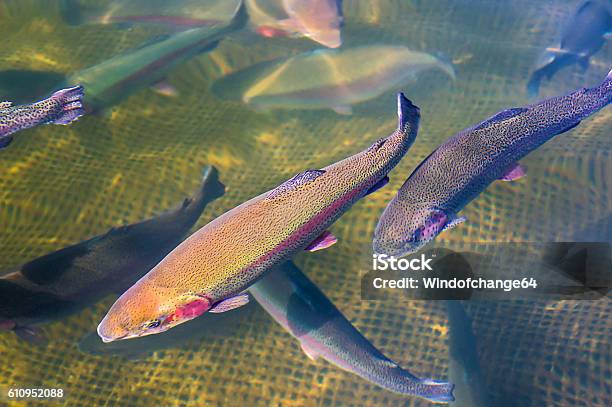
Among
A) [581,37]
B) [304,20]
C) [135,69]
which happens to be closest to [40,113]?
[135,69]

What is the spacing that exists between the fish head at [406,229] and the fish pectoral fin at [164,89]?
99.1 inches

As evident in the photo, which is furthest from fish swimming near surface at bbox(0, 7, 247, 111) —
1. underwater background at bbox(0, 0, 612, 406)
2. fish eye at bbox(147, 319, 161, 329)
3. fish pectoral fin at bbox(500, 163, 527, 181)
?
fish pectoral fin at bbox(500, 163, 527, 181)

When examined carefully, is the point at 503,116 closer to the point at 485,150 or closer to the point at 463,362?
the point at 485,150

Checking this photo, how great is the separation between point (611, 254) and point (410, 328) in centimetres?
139

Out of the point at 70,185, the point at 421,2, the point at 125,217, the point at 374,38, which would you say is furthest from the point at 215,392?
the point at 421,2

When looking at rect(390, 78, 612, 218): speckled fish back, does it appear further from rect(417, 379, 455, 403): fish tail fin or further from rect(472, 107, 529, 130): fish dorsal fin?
rect(417, 379, 455, 403): fish tail fin

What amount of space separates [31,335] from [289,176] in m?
1.97

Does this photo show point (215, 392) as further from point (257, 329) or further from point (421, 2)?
point (421, 2)

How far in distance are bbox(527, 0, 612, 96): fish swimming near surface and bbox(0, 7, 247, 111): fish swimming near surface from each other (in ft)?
9.66

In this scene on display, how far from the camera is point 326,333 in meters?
2.79

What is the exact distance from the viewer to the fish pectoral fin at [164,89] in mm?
4148

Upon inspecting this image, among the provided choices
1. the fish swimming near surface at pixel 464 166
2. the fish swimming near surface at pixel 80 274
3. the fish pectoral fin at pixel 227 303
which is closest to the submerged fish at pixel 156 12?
the fish swimming near surface at pixel 80 274

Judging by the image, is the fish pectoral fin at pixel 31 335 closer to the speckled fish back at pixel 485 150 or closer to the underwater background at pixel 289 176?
the underwater background at pixel 289 176

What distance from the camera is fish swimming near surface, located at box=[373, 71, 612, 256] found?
246cm
